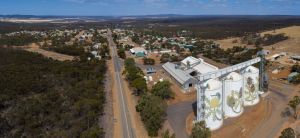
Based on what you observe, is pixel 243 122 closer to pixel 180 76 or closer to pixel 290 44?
pixel 180 76

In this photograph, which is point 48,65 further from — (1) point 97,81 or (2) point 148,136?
(2) point 148,136

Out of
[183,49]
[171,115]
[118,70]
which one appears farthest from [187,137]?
[183,49]


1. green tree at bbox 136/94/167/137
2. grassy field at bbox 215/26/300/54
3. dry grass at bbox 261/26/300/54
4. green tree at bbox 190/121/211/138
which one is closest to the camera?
green tree at bbox 190/121/211/138

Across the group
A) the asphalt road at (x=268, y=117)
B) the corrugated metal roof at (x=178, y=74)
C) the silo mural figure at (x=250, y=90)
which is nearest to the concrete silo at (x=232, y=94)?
the silo mural figure at (x=250, y=90)

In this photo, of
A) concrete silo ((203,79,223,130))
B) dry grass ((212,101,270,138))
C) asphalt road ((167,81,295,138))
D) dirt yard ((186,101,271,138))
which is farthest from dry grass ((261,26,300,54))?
concrete silo ((203,79,223,130))

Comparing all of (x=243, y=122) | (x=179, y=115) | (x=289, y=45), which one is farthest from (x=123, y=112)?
(x=289, y=45)

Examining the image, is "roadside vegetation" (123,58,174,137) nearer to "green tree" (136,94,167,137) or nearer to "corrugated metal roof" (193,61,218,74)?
"green tree" (136,94,167,137)
